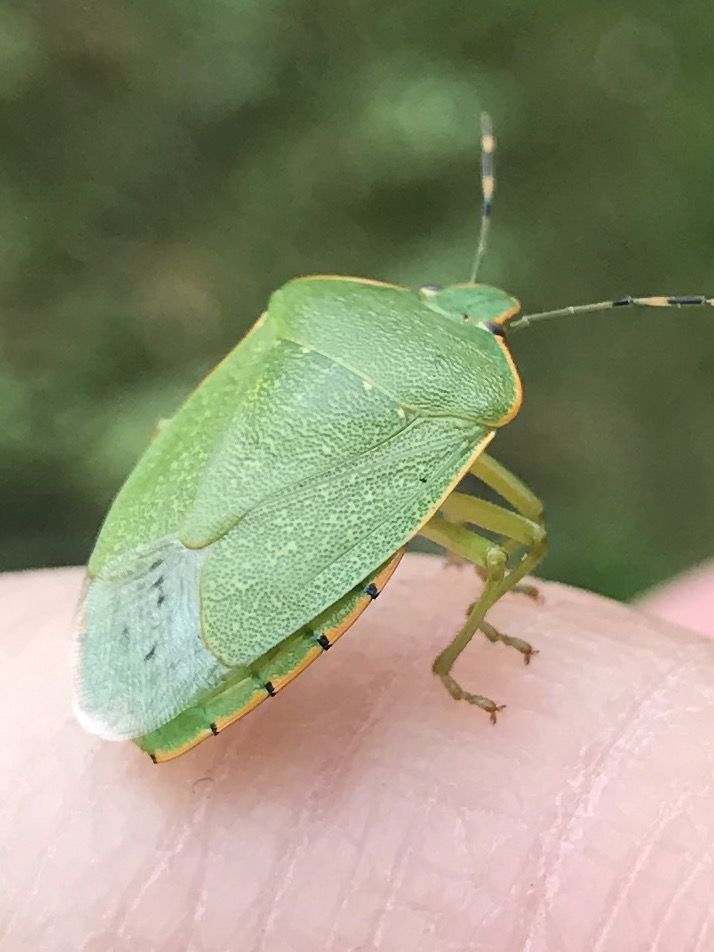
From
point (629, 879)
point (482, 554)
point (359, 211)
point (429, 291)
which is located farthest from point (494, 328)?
point (359, 211)

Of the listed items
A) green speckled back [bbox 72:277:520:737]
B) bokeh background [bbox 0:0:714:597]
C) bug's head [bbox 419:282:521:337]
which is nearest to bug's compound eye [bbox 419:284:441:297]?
bug's head [bbox 419:282:521:337]

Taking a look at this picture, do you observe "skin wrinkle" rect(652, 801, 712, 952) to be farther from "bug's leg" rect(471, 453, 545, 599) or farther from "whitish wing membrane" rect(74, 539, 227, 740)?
"whitish wing membrane" rect(74, 539, 227, 740)

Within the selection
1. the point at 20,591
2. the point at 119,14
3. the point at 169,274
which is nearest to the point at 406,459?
the point at 20,591

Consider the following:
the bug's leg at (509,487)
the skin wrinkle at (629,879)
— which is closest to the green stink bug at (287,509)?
the bug's leg at (509,487)

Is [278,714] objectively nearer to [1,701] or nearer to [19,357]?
[1,701]

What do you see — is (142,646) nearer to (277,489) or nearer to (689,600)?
(277,489)

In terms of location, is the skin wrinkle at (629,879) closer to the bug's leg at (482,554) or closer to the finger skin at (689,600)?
the bug's leg at (482,554)
